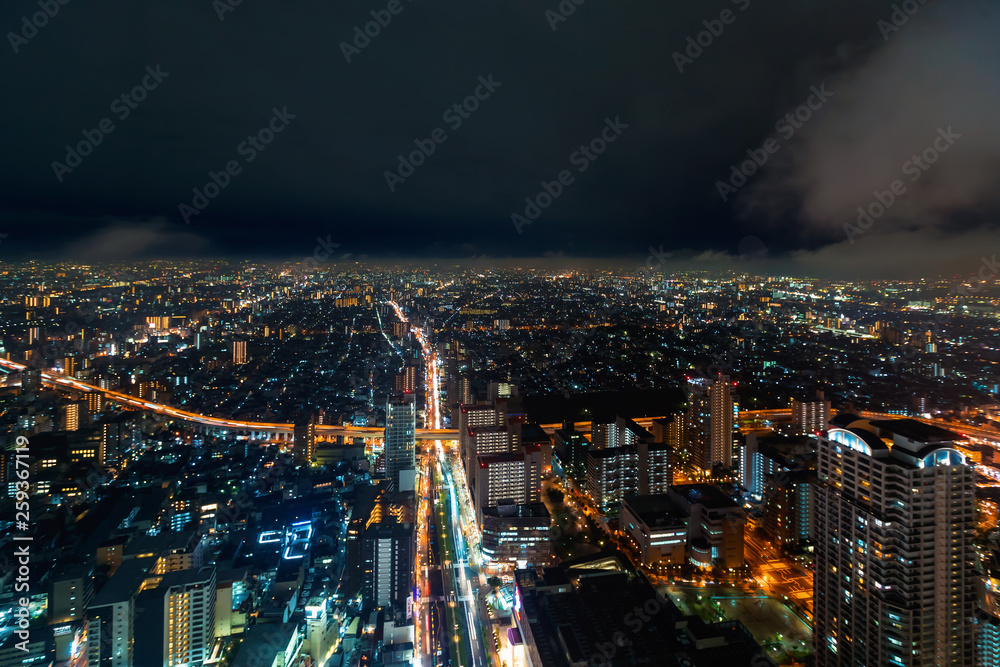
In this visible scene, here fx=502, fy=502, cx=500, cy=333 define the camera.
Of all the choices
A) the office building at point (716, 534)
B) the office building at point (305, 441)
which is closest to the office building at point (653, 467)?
the office building at point (716, 534)

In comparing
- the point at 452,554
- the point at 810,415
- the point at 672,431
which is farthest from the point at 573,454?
the point at 810,415

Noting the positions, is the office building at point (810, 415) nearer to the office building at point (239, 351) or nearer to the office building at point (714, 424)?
the office building at point (714, 424)

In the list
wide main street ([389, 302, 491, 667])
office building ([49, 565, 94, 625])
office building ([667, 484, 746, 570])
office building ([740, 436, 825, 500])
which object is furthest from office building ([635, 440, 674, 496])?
office building ([49, 565, 94, 625])

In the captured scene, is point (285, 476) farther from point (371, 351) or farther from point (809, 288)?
point (809, 288)

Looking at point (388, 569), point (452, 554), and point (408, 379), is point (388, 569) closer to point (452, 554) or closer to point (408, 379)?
point (452, 554)

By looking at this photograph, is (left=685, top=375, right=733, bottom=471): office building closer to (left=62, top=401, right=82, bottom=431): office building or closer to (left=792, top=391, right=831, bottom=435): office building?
(left=792, top=391, right=831, bottom=435): office building

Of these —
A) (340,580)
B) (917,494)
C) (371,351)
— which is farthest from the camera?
(371,351)

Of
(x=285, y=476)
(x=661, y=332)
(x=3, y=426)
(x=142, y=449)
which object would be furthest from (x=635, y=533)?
(x=3, y=426)
